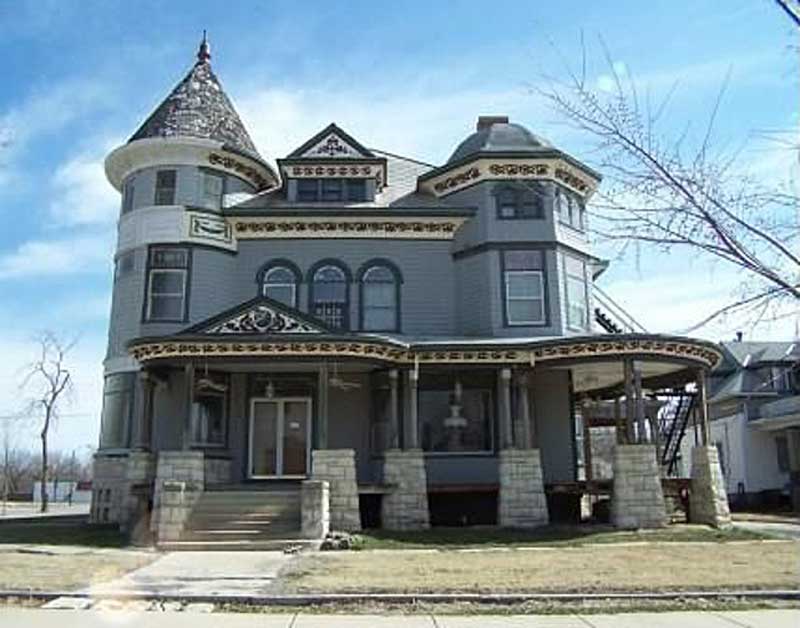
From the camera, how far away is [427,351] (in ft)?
59.8

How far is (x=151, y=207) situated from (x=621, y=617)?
56.0 ft

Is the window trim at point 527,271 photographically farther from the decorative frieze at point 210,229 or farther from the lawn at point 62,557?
→ the lawn at point 62,557

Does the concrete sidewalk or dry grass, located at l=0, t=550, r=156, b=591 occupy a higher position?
dry grass, located at l=0, t=550, r=156, b=591

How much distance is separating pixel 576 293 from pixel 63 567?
47.6 feet

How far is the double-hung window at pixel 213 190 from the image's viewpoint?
21.4 metres

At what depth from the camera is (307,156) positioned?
22516 millimetres

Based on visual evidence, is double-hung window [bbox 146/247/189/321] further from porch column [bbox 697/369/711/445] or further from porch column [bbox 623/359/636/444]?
porch column [bbox 697/369/711/445]

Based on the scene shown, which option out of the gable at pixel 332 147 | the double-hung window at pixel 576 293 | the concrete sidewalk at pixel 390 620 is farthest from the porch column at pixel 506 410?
the concrete sidewalk at pixel 390 620

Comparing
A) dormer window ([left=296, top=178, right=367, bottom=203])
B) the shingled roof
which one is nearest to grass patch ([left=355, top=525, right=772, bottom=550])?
dormer window ([left=296, top=178, right=367, bottom=203])

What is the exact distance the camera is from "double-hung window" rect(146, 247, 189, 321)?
20.6m

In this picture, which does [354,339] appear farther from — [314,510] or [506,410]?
[506,410]

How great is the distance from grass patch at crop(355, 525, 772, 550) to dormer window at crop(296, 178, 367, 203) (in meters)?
9.59

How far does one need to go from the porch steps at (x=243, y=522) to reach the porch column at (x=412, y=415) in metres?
2.81

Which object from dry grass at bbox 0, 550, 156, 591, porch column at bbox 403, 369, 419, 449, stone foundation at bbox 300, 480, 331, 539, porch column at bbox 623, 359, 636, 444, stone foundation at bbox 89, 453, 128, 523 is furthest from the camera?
stone foundation at bbox 89, 453, 128, 523
